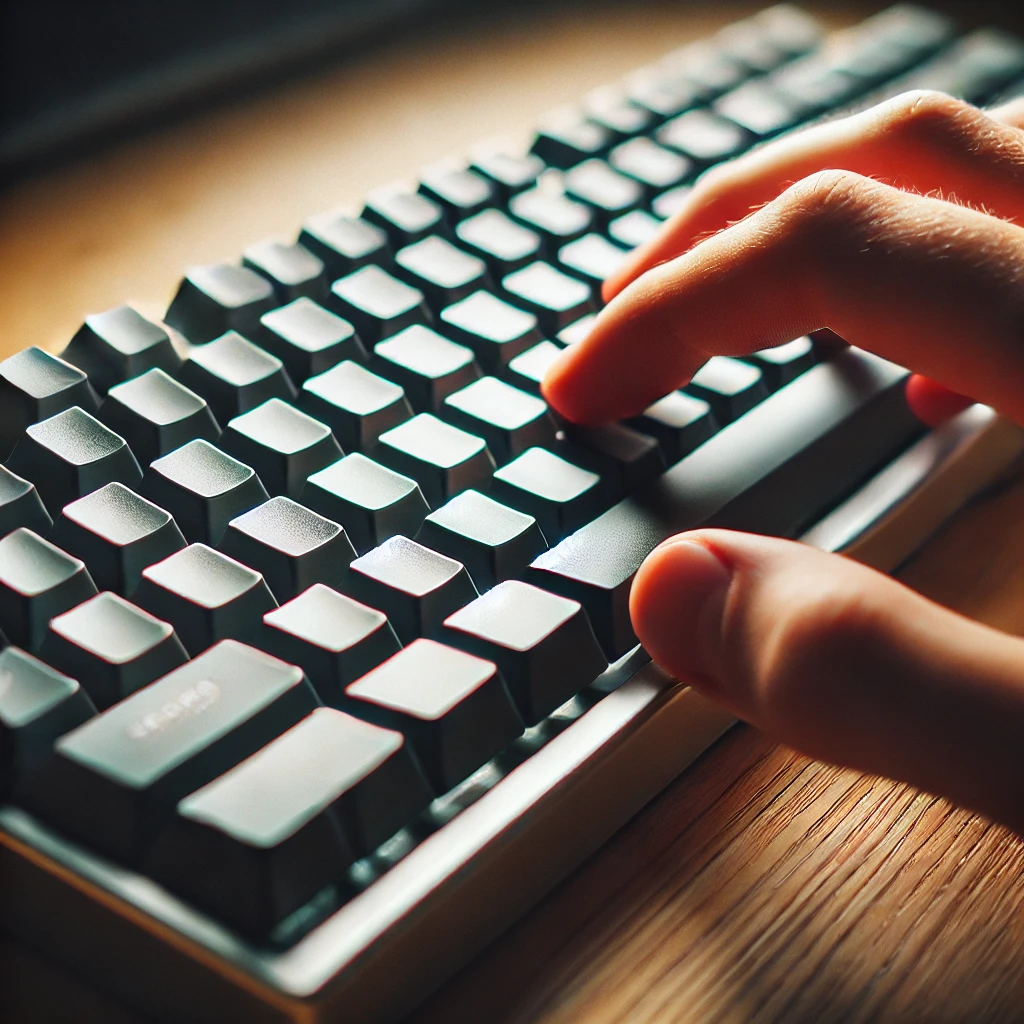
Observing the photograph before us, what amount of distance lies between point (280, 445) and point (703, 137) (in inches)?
15.0

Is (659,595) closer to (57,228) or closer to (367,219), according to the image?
(367,219)

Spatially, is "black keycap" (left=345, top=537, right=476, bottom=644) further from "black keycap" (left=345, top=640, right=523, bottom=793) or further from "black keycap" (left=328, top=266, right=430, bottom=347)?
"black keycap" (left=328, top=266, right=430, bottom=347)

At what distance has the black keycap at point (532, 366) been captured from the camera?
528 mm

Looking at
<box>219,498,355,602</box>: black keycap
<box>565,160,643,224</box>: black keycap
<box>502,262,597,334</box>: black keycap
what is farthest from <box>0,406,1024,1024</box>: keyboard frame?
<box>565,160,643,224</box>: black keycap

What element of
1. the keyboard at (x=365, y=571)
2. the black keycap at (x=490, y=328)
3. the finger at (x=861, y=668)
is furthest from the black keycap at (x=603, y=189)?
the finger at (x=861, y=668)

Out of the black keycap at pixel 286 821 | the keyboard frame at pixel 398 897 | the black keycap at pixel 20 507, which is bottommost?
the keyboard frame at pixel 398 897

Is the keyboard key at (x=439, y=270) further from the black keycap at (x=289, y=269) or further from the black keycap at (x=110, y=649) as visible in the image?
the black keycap at (x=110, y=649)

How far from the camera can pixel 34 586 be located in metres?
0.39

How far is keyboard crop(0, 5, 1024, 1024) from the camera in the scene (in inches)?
13.1

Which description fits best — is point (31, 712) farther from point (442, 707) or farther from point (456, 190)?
point (456, 190)

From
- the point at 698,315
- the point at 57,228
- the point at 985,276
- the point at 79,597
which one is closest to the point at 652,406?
the point at 698,315

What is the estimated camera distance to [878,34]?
83 centimetres

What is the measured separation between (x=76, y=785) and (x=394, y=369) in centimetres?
24

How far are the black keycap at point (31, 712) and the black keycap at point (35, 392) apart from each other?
136mm
